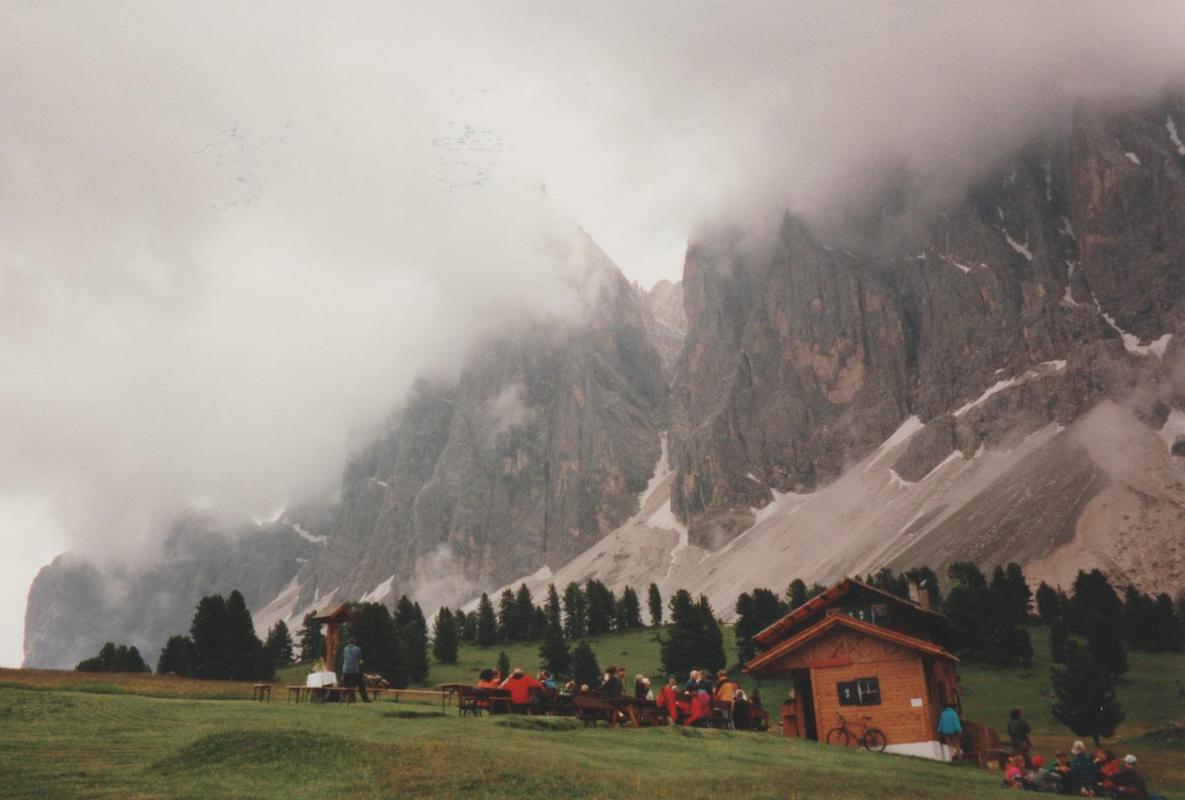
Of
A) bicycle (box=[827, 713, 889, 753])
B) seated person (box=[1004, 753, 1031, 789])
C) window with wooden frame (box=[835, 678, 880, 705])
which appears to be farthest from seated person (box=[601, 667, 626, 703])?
window with wooden frame (box=[835, 678, 880, 705])

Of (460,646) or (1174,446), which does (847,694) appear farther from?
(1174,446)

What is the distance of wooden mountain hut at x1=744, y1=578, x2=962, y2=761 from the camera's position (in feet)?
117

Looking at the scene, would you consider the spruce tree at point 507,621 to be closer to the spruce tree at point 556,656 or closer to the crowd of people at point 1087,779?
the spruce tree at point 556,656

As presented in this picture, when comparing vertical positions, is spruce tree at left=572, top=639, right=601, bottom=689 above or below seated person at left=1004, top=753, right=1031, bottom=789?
above

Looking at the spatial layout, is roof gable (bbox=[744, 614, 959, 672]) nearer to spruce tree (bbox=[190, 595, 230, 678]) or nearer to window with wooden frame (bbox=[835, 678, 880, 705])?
window with wooden frame (bbox=[835, 678, 880, 705])

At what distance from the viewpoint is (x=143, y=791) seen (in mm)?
15273

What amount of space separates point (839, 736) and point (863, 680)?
2.41 m

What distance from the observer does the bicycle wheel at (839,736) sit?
36.0 metres

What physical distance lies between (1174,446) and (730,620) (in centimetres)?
8237

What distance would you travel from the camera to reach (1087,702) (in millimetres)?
57438

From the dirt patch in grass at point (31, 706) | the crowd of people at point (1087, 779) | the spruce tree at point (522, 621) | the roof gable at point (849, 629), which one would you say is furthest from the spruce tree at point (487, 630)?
the crowd of people at point (1087, 779)

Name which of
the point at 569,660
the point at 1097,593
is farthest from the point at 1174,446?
the point at 569,660

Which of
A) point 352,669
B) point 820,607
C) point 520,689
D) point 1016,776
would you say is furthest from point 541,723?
point 820,607

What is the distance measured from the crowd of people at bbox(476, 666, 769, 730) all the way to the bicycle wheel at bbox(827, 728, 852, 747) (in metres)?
4.74
